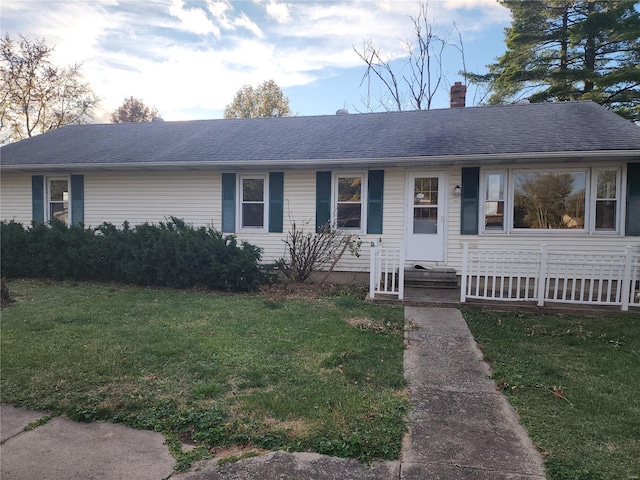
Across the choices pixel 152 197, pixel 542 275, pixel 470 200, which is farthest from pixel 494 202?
pixel 152 197

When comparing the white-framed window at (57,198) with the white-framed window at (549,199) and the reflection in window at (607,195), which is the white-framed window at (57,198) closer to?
the white-framed window at (549,199)

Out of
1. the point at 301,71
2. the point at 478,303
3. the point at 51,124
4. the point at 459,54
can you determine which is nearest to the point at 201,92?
the point at 301,71

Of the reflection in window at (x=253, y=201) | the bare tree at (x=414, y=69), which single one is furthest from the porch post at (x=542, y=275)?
the bare tree at (x=414, y=69)

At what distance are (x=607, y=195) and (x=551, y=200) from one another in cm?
101

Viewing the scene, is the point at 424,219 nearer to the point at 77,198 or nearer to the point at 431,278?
the point at 431,278

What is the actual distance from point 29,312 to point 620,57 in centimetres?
2266

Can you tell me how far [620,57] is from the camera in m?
17.2

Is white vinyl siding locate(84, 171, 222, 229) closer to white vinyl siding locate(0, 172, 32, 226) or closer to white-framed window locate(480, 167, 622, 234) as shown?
white vinyl siding locate(0, 172, 32, 226)

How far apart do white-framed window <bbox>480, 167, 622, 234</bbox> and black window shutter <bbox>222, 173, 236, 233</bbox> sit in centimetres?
571

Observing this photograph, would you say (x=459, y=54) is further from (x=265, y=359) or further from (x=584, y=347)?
(x=265, y=359)

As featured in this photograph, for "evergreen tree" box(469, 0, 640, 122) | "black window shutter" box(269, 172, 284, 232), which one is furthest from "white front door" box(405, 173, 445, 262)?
"evergreen tree" box(469, 0, 640, 122)

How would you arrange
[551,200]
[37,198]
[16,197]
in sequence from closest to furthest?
[551,200] < [37,198] < [16,197]

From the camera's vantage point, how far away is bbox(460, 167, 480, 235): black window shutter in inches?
334

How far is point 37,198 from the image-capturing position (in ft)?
35.2
